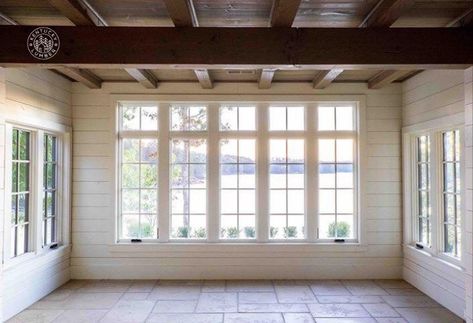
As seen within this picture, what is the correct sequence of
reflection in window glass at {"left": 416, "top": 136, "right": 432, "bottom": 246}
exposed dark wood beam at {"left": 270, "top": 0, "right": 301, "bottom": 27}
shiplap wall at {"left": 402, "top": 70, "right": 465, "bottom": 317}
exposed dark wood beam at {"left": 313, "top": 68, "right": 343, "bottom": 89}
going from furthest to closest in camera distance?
reflection in window glass at {"left": 416, "top": 136, "right": 432, "bottom": 246}
exposed dark wood beam at {"left": 313, "top": 68, "right": 343, "bottom": 89}
shiplap wall at {"left": 402, "top": 70, "right": 465, "bottom": 317}
exposed dark wood beam at {"left": 270, "top": 0, "right": 301, "bottom": 27}

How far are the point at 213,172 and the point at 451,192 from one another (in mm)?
3128

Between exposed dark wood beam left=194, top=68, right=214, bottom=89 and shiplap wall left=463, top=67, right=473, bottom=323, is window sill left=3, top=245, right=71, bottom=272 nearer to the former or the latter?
exposed dark wood beam left=194, top=68, right=214, bottom=89

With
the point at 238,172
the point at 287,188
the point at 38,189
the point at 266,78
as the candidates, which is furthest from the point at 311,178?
the point at 38,189

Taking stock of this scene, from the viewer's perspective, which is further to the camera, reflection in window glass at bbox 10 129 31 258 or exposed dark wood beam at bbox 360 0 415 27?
reflection in window glass at bbox 10 129 31 258

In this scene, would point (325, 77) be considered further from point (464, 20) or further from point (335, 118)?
point (464, 20)

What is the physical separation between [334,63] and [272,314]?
275cm

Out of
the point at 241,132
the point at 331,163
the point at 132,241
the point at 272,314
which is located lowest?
the point at 272,314

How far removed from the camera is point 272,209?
17.8 ft

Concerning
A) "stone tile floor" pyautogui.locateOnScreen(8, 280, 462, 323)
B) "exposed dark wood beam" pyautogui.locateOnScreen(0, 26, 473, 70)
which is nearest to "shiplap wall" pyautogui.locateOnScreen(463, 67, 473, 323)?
"exposed dark wood beam" pyautogui.locateOnScreen(0, 26, 473, 70)

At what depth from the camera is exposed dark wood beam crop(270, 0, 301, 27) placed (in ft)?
9.04

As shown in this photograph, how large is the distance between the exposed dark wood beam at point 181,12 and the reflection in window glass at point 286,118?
2481 millimetres

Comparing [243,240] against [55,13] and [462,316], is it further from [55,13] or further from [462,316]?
[55,13]

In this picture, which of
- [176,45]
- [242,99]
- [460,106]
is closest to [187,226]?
[242,99]

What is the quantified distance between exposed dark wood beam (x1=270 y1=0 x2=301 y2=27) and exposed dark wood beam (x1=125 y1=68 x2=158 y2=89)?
1994mm
